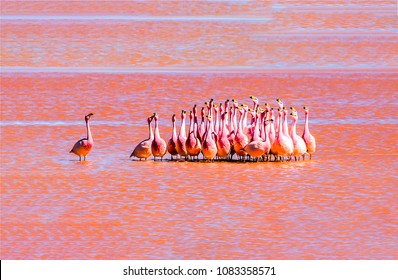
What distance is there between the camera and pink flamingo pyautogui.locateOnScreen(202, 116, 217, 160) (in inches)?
301

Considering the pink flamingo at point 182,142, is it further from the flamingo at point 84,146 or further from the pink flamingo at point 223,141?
the flamingo at point 84,146

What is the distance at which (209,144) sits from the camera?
7.70 m

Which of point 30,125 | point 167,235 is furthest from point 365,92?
point 167,235

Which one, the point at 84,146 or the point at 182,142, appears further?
the point at 84,146

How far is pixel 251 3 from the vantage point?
14.9 metres

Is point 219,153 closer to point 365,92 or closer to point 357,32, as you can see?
point 365,92

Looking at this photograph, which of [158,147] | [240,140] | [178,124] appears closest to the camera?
[240,140]

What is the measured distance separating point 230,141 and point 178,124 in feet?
6.04

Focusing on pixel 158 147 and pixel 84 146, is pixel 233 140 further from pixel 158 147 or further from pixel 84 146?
pixel 84 146

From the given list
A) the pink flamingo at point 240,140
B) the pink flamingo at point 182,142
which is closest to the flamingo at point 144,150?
the pink flamingo at point 182,142

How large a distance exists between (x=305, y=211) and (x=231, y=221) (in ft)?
1.47

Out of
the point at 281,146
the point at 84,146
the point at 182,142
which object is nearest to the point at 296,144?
the point at 281,146

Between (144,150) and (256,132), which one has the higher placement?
(256,132)

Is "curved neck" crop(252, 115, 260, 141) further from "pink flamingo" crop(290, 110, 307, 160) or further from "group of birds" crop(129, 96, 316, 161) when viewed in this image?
"pink flamingo" crop(290, 110, 307, 160)
